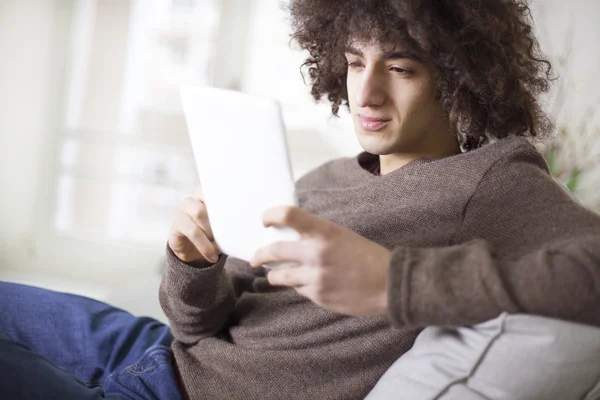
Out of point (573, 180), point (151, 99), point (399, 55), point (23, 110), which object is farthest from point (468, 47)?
point (23, 110)

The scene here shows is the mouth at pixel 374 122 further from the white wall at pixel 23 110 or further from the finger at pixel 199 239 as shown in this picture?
the white wall at pixel 23 110

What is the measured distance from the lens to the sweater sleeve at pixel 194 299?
1191 mm

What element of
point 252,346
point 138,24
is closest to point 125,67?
point 138,24

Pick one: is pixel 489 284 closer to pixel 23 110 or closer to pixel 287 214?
pixel 287 214

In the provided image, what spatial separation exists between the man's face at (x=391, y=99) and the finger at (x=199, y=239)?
0.34 m

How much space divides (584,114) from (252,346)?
6.32 ft

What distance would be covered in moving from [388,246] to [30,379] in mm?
615

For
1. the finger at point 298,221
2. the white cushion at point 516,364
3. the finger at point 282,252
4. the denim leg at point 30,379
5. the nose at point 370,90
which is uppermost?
the nose at point 370,90

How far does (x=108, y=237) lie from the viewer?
343cm

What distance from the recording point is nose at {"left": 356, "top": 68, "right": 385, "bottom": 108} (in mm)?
1092

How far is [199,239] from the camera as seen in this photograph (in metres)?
1.08

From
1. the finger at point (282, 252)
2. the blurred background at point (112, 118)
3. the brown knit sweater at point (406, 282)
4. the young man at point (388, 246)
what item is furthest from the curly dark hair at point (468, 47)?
the blurred background at point (112, 118)

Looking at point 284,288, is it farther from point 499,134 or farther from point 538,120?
point 538,120

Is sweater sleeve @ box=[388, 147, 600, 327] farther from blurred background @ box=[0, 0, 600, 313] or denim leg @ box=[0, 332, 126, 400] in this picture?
blurred background @ box=[0, 0, 600, 313]
